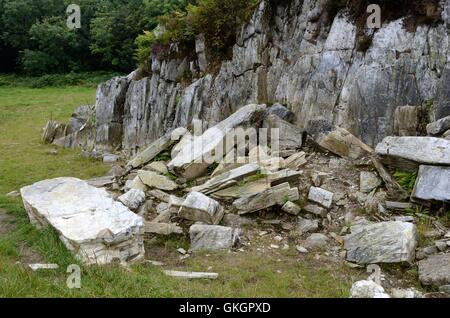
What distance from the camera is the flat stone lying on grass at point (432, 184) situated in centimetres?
768

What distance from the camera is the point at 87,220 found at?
24.3 feet

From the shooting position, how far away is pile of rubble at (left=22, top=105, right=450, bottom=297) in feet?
Result: 22.7

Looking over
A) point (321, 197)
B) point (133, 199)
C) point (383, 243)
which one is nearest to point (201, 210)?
point (133, 199)

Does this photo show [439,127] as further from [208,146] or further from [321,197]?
[208,146]

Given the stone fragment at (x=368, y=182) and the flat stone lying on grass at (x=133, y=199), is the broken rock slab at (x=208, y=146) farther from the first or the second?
the stone fragment at (x=368, y=182)

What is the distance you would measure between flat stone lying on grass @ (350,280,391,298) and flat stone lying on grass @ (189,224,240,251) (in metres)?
2.58

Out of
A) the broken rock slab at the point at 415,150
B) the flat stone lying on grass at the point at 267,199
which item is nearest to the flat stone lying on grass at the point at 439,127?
the broken rock slab at the point at 415,150

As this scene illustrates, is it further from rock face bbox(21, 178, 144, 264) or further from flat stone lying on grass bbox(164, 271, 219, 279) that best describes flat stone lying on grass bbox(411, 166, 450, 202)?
rock face bbox(21, 178, 144, 264)

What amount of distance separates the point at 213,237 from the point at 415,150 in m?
4.32

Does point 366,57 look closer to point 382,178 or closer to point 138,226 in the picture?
point 382,178

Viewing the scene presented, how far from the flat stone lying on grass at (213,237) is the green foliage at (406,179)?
3528mm

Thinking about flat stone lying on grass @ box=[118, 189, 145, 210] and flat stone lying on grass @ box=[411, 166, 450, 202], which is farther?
flat stone lying on grass @ box=[118, 189, 145, 210]

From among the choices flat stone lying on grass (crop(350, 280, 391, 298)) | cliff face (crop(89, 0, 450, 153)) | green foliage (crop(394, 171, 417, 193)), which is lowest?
flat stone lying on grass (crop(350, 280, 391, 298))

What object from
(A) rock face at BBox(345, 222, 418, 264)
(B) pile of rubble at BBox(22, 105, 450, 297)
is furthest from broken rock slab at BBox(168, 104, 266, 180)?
(A) rock face at BBox(345, 222, 418, 264)
